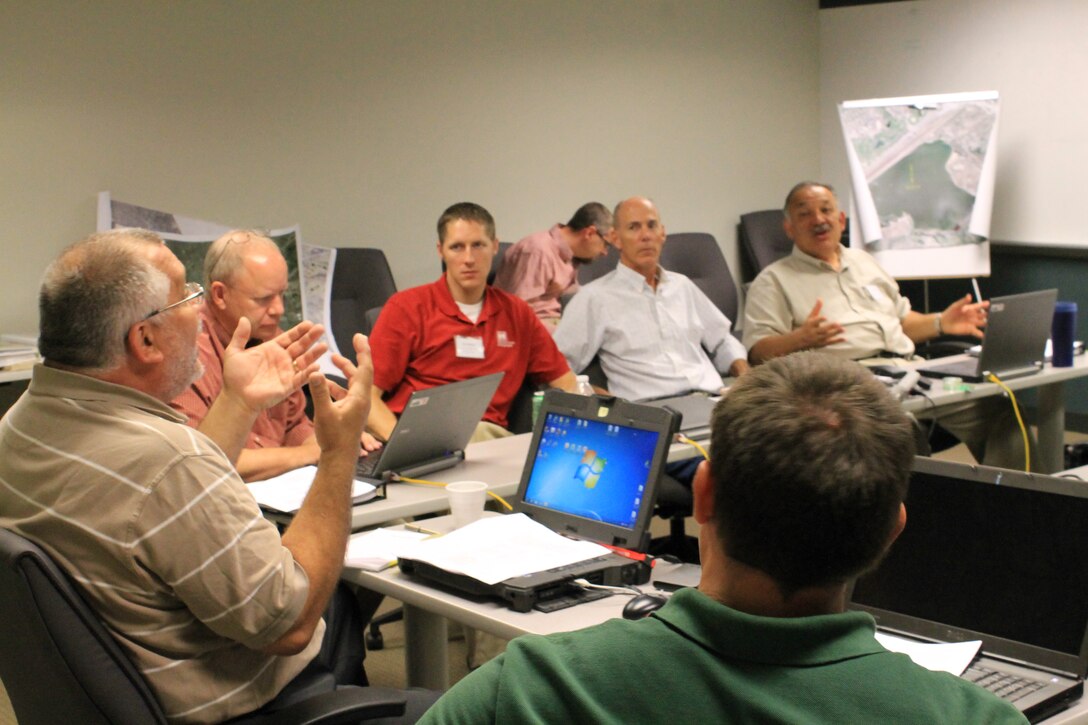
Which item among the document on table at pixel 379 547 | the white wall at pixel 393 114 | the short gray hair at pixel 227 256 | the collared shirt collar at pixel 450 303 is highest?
the white wall at pixel 393 114

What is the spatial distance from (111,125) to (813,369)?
4741 millimetres

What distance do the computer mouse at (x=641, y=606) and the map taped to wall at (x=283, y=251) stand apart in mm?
3007

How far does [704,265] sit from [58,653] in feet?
18.1

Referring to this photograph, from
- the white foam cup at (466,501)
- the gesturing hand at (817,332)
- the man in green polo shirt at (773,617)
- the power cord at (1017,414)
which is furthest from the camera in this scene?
the gesturing hand at (817,332)

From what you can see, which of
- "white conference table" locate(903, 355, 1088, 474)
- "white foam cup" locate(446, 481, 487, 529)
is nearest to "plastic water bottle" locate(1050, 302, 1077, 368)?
"white conference table" locate(903, 355, 1088, 474)

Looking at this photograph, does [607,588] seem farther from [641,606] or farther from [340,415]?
[340,415]

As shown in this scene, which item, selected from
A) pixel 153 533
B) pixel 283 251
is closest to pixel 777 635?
pixel 153 533

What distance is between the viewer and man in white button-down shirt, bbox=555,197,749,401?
4.30 m

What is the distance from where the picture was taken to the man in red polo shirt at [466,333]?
387cm

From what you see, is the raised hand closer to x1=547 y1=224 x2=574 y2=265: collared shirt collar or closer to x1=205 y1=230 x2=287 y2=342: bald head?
x1=547 y1=224 x2=574 y2=265: collared shirt collar

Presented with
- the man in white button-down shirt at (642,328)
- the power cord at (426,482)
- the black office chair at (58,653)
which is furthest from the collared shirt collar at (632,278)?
the black office chair at (58,653)

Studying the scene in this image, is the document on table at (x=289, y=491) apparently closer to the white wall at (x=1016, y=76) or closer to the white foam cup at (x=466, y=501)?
the white foam cup at (x=466, y=501)

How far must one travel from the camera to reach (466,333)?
12.8 ft

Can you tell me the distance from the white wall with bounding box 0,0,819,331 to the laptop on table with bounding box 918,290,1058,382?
9.73 ft
